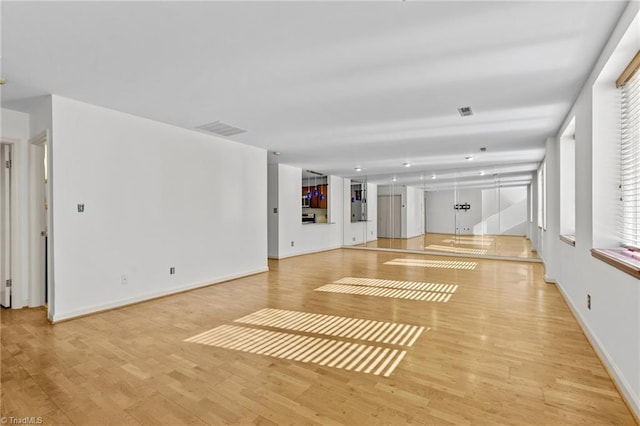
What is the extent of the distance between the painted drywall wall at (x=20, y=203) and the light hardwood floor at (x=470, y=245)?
9.01 metres

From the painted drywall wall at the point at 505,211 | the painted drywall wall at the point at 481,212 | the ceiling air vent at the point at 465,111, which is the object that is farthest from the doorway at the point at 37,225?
the painted drywall wall at the point at 505,211

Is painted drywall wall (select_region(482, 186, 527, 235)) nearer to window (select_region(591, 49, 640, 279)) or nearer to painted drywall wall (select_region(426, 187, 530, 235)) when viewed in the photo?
painted drywall wall (select_region(426, 187, 530, 235))

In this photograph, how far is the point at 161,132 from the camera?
4930 mm

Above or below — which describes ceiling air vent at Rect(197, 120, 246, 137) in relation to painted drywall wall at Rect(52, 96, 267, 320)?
above

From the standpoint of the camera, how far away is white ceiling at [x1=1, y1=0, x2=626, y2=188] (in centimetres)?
222

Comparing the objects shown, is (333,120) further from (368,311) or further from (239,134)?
(368,311)

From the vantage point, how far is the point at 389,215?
41.8ft

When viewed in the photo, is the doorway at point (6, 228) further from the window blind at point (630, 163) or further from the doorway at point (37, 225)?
the window blind at point (630, 163)

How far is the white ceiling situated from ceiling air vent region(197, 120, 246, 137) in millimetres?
193

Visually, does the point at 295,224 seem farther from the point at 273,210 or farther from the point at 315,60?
the point at 315,60

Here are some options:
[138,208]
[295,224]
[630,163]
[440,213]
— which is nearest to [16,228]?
[138,208]

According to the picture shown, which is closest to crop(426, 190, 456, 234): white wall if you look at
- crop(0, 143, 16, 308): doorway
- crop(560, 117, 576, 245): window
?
crop(560, 117, 576, 245): window

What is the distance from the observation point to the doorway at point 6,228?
14.2ft

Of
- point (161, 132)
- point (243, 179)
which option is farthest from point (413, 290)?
point (161, 132)
